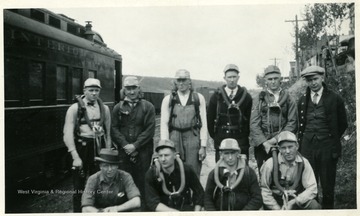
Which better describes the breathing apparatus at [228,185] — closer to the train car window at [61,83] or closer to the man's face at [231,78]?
the man's face at [231,78]

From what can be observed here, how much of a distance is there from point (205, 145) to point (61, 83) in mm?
2216

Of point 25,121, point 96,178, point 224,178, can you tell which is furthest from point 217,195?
point 25,121

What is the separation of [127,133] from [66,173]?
1685 mm

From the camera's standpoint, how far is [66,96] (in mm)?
5062

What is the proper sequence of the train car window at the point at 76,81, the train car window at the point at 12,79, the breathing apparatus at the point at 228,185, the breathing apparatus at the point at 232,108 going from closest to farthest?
1. the breathing apparatus at the point at 228,185
2. the breathing apparatus at the point at 232,108
3. the train car window at the point at 12,79
4. the train car window at the point at 76,81

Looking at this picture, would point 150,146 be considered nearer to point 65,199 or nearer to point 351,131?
point 65,199

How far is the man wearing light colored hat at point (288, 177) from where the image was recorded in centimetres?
363

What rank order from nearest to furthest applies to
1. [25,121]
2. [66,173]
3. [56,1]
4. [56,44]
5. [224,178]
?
1. [224,178]
2. [25,121]
3. [56,1]
4. [56,44]
5. [66,173]

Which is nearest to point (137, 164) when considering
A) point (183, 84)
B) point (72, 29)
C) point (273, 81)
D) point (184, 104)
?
point (184, 104)

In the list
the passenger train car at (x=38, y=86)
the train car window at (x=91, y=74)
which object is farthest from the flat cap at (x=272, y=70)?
the train car window at (x=91, y=74)

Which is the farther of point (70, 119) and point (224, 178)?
point (70, 119)

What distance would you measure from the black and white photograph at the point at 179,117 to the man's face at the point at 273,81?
0.01m

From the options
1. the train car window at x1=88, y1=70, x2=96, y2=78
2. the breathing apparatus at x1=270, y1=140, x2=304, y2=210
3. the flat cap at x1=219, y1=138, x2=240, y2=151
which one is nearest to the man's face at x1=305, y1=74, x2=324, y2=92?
the breathing apparatus at x1=270, y1=140, x2=304, y2=210

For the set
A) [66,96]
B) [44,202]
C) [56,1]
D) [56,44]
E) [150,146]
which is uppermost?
[56,1]
